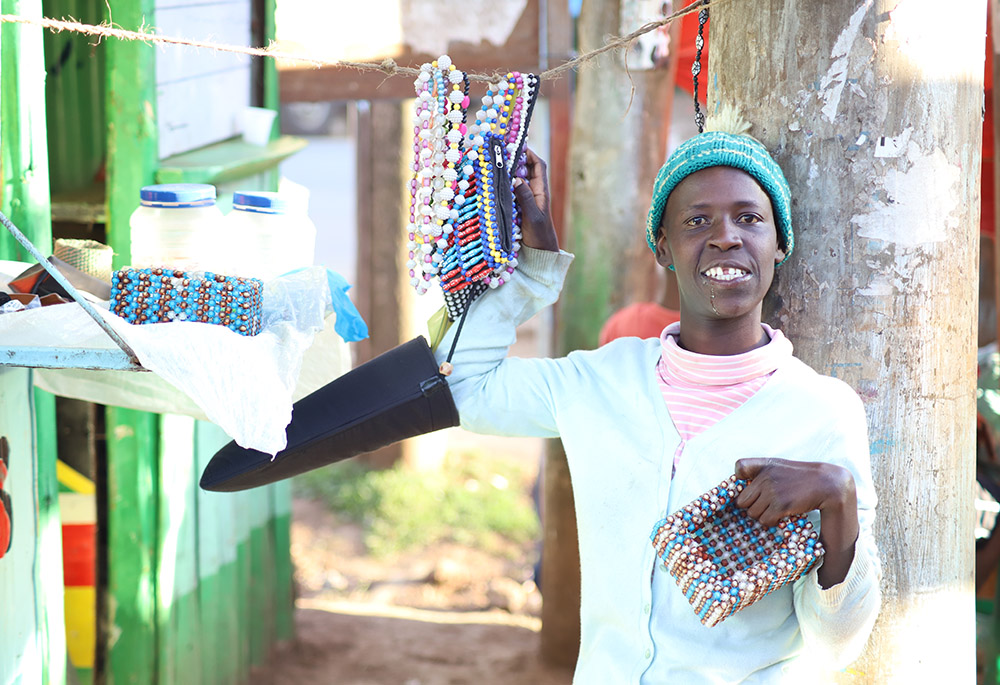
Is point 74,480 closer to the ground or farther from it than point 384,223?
closer to the ground

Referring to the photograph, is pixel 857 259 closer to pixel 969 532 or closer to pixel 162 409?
pixel 969 532

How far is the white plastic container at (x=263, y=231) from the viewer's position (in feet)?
7.07

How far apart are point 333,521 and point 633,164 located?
331cm

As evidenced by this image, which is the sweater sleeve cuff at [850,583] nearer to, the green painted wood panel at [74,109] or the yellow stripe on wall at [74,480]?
the yellow stripe on wall at [74,480]

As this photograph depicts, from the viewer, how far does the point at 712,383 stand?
1.83m

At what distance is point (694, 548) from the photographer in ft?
5.46

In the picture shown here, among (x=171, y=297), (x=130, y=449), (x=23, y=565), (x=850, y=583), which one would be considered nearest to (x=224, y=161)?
(x=130, y=449)

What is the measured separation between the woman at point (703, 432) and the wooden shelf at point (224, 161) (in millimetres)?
1450

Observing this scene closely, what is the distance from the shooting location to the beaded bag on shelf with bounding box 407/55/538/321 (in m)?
1.94

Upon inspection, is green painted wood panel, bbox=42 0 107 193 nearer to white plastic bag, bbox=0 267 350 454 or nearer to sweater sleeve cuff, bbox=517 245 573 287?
white plastic bag, bbox=0 267 350 454

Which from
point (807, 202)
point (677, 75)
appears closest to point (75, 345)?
point (807, 202)

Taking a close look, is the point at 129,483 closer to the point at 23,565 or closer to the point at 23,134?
the point at 23,565

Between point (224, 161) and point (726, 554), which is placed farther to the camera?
point (224, 161)

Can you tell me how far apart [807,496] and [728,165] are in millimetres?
603
